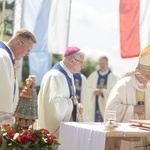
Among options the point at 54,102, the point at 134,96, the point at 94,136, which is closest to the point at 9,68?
the point at 54,102

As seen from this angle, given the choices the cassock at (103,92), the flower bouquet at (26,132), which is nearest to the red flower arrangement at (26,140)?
the flower bouquet at (26,132)

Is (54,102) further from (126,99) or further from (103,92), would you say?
(103,92)

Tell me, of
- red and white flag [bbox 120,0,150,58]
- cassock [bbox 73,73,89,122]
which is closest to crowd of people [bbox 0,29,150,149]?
cassock [bbox 73,73,89,122]

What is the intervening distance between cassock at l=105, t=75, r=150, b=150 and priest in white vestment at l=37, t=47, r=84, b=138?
2.06 ft

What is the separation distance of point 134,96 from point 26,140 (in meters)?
2.54

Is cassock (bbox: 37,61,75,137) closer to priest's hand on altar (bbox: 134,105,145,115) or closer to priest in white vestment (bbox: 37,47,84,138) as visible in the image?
priest in white vestment (bbox: 37,47,84,138)

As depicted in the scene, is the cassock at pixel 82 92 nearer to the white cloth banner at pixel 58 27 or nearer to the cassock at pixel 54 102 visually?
the white cloth banner at pixel 58 27

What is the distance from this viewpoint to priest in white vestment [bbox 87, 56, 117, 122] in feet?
38.6

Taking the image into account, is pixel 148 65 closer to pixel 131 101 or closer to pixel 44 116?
pixel 131 101

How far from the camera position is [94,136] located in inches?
214

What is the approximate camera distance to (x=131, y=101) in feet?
23.1

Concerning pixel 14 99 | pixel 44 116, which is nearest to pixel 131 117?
pixel 44 116

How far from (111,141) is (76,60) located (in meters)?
1.50

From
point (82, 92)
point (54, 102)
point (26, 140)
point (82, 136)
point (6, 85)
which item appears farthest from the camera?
point (82, 92)
